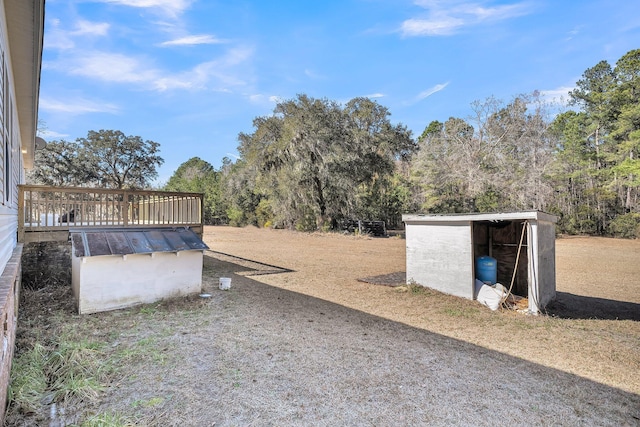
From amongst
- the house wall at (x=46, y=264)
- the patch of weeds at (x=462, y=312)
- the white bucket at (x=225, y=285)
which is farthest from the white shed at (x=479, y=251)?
the house wall at (x=46, y=264)

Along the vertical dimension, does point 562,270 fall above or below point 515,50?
below

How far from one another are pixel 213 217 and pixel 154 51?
77.3 feet

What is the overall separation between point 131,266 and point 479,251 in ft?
23.6

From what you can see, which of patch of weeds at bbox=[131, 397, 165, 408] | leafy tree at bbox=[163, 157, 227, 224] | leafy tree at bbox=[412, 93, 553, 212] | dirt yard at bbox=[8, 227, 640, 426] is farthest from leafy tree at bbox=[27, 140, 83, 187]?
patch of weeds at bbox=[131, 397, 165, 408]

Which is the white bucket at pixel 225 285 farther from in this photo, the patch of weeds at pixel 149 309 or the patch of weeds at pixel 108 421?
the patch of weeds at pixel 108 421

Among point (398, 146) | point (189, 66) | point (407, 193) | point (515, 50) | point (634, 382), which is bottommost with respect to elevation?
point (634, 382)

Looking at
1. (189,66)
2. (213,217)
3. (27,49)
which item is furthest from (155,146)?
(27,49)

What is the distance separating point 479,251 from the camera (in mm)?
7270

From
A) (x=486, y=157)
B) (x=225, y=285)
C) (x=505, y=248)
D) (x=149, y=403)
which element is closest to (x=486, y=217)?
(x=505, y=248)

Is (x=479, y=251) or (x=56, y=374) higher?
(x=479, y=251)

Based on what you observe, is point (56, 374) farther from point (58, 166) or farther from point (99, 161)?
point (58, 166)

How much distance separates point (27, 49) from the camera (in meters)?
4.36

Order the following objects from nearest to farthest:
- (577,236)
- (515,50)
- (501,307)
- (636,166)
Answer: (501,307) < (515,50) < (636,166) < (577,236)

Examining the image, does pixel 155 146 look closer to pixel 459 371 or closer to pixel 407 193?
pixel 407 193
